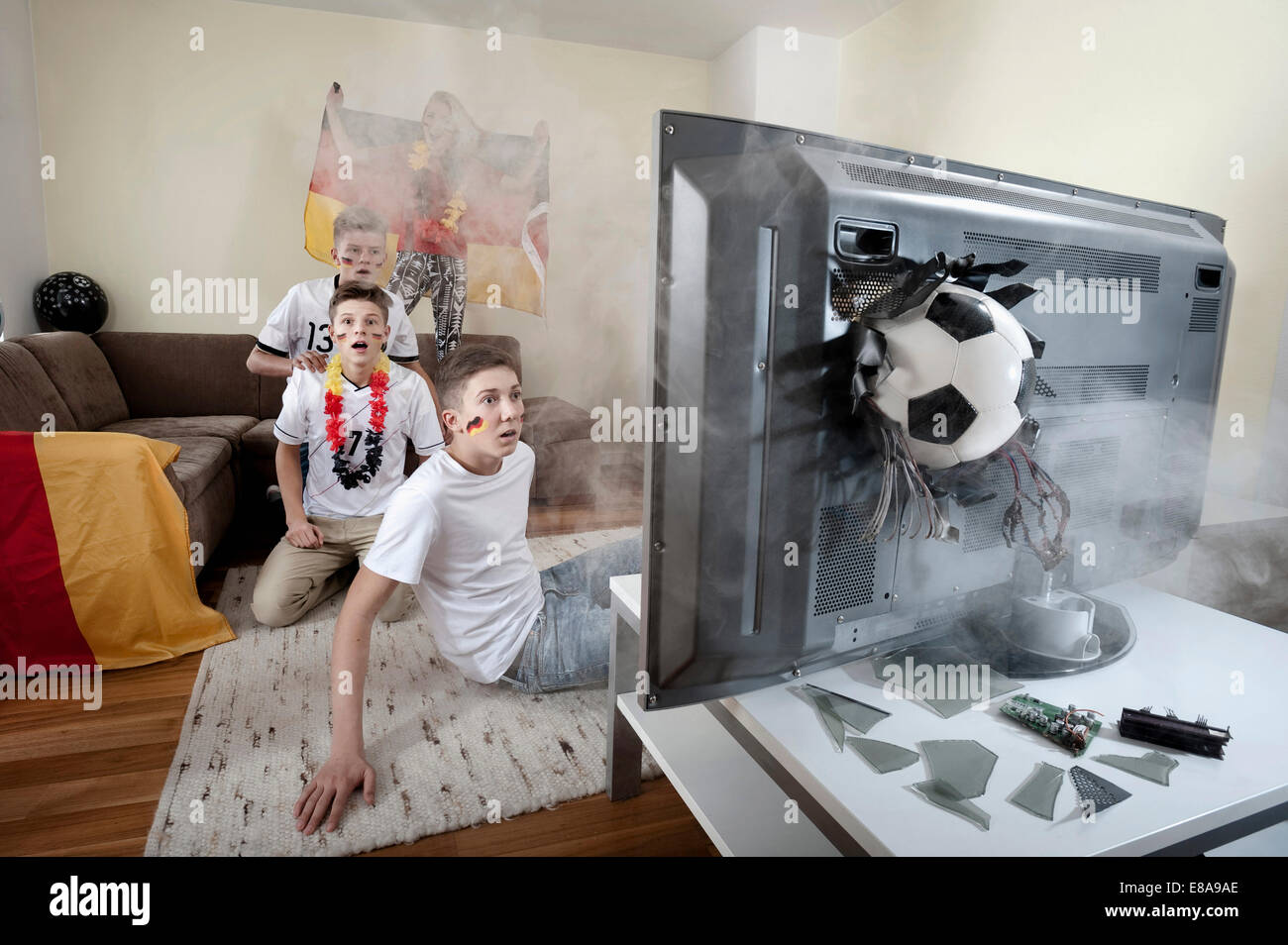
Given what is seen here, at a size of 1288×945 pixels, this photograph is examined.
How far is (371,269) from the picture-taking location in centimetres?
207

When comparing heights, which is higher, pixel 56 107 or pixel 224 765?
pixel 56 107

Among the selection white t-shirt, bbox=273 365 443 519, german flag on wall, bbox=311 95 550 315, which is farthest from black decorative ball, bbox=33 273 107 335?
white t-shirt, bbox=273 365 443 519

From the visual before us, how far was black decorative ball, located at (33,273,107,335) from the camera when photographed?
3217 mm

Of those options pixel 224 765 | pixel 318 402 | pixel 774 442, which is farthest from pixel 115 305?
pixel 774 442

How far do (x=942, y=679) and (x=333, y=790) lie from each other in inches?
42.2

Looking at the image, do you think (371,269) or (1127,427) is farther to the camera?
(371,269)

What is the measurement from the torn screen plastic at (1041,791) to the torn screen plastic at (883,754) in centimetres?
8

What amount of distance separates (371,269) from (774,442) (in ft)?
6.20

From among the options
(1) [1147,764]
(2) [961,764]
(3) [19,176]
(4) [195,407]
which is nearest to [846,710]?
(2) [961,764]

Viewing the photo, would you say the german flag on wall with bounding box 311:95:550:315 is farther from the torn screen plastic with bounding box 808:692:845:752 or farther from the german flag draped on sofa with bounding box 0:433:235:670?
the torn screen plastic with bounding box 808:692:845:752

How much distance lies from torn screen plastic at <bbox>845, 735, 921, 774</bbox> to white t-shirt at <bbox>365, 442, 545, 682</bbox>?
864 millimetres

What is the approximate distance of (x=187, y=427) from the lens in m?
2.95

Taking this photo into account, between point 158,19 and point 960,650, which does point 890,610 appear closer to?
point 960,650

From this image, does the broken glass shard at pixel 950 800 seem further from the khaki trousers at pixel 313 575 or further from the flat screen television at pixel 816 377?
the khaki trousers at pixel 313 575
